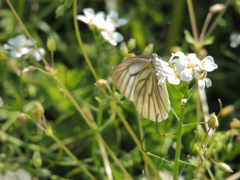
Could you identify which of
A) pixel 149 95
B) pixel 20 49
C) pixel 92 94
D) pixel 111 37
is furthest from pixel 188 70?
pixel 92 94

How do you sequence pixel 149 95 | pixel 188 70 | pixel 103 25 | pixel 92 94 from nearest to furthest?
pixel 188 70, pixel 149 95, pixel 103 25, pixel 92 94

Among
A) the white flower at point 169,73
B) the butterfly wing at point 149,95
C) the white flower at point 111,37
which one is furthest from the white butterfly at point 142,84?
the white flower at point 111,37

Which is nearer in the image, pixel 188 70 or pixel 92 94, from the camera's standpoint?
pixel 188 70

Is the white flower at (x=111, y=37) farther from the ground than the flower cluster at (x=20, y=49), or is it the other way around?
the flower cluster at (x=20, y=49)

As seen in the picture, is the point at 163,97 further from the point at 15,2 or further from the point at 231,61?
the point at 231,61

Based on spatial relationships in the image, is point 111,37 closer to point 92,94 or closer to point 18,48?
point 18,48

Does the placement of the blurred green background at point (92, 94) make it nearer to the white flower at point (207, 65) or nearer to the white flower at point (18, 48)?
the white flower at point (18, 48)

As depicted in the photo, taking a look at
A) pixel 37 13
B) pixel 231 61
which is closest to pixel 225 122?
pixel 231 61

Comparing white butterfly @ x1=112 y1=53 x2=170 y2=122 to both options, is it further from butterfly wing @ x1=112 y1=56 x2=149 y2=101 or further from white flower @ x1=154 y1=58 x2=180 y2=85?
white flower @ x1=154 y1=58 x2=180 y2=85
